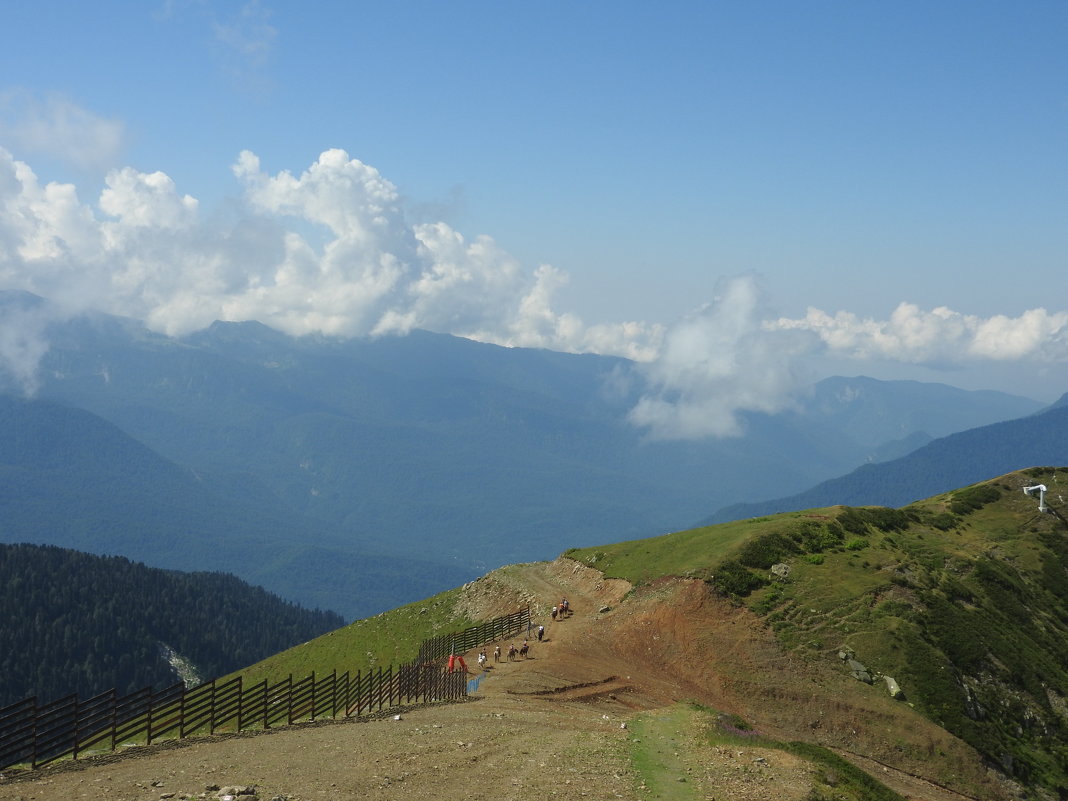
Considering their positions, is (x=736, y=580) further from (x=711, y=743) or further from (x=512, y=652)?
(x=711, y=743)

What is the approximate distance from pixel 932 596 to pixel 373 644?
167ft

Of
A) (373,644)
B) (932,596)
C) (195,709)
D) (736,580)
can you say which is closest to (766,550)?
(736,580)

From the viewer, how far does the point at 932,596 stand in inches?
2525

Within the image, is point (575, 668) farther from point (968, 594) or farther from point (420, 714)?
point (968, 594)

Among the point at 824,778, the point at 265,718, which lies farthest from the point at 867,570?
the point at 265,718

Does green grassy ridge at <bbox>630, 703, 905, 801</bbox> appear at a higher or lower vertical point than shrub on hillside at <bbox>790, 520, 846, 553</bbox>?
lower

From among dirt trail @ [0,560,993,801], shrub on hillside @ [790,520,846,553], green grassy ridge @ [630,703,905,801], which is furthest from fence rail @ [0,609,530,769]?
shrub on hillside @ [790,520,846,553]

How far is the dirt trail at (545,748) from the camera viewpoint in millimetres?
26234

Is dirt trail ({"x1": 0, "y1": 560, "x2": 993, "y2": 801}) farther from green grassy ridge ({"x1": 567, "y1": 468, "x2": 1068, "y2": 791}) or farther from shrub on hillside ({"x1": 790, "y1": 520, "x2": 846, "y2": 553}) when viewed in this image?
shrub on hillside ({"x1": 790, "y1": 520, "x2": 846, "y2": 553})

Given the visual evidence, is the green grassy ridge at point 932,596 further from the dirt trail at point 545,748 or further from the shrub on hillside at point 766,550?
the dirt trail at point 545,748

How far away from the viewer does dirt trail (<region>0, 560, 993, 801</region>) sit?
2623 centimetres

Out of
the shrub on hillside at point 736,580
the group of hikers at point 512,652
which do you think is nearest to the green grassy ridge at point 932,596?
the shrub on hillside at point 736,580

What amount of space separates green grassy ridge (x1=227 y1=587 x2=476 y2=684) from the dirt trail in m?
17.6

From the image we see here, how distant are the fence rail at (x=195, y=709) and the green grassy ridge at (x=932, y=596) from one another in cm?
2600
